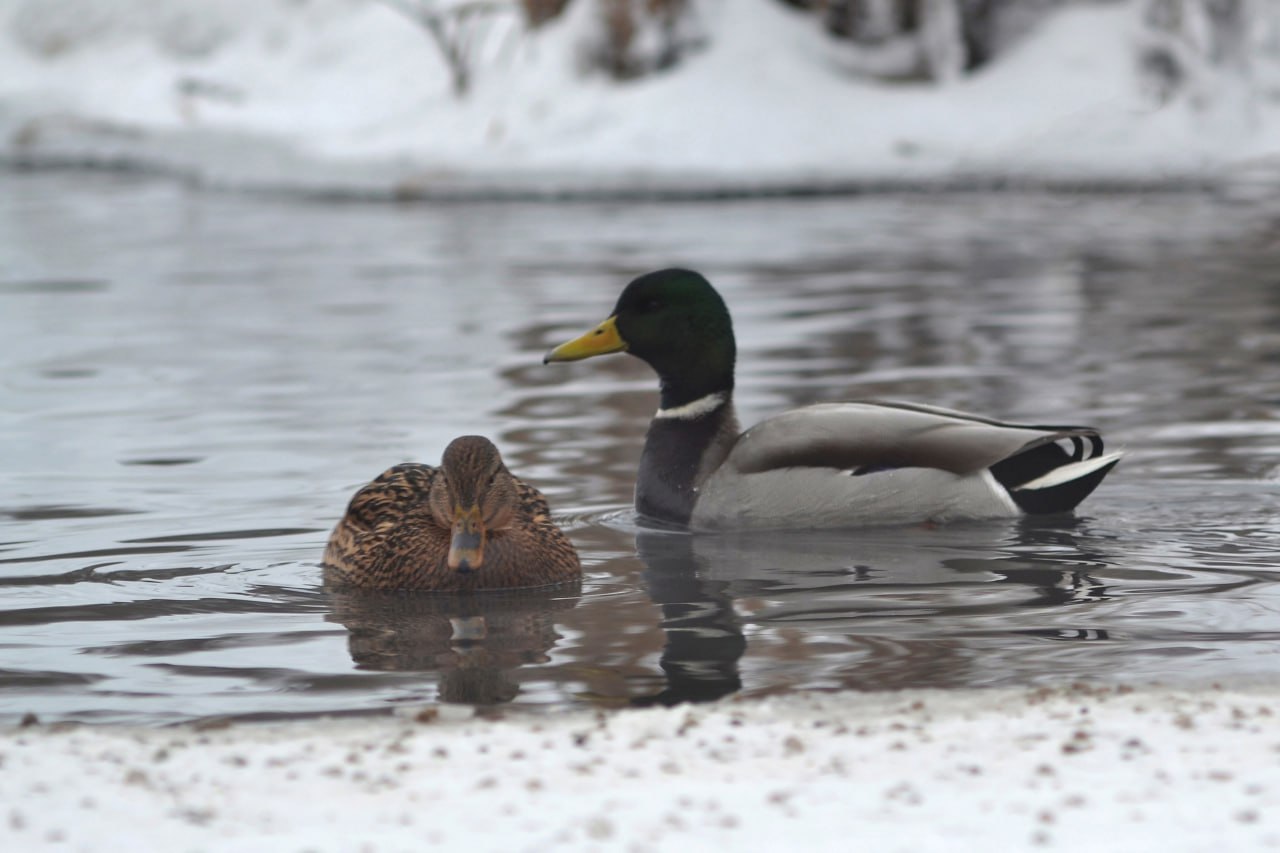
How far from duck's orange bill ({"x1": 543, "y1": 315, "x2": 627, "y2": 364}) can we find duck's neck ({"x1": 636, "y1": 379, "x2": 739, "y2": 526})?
0.87 ft

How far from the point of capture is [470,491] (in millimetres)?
6590

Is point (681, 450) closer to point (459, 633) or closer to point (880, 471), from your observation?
point (880, 471)

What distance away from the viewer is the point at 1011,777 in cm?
420

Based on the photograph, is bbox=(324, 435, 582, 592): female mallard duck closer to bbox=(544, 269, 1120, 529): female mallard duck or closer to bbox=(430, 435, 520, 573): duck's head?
bbox=(430, 435, 520, 573): duck's head

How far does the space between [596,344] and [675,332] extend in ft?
1.08

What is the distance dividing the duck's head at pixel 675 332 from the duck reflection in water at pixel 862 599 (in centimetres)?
78

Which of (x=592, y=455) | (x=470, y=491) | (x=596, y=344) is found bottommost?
(x=592, y=455)

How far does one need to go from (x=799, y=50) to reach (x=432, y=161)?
4745mm

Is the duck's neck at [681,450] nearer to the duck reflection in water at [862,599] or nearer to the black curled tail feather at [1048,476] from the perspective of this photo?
the duck reflection in water at [862,599]

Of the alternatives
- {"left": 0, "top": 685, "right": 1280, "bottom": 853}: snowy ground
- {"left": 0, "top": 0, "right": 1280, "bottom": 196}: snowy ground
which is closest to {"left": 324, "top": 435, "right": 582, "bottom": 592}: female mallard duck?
{"left": 0, "top": 685, "right": 1280, "bottom": 853}: snowy ground

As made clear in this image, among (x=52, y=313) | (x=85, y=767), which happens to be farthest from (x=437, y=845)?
(x=52, y=313)

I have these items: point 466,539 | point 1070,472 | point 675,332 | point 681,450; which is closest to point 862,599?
point 466,539

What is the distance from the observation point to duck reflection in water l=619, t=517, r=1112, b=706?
5664 mm

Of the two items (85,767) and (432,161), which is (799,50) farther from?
(85,767)
